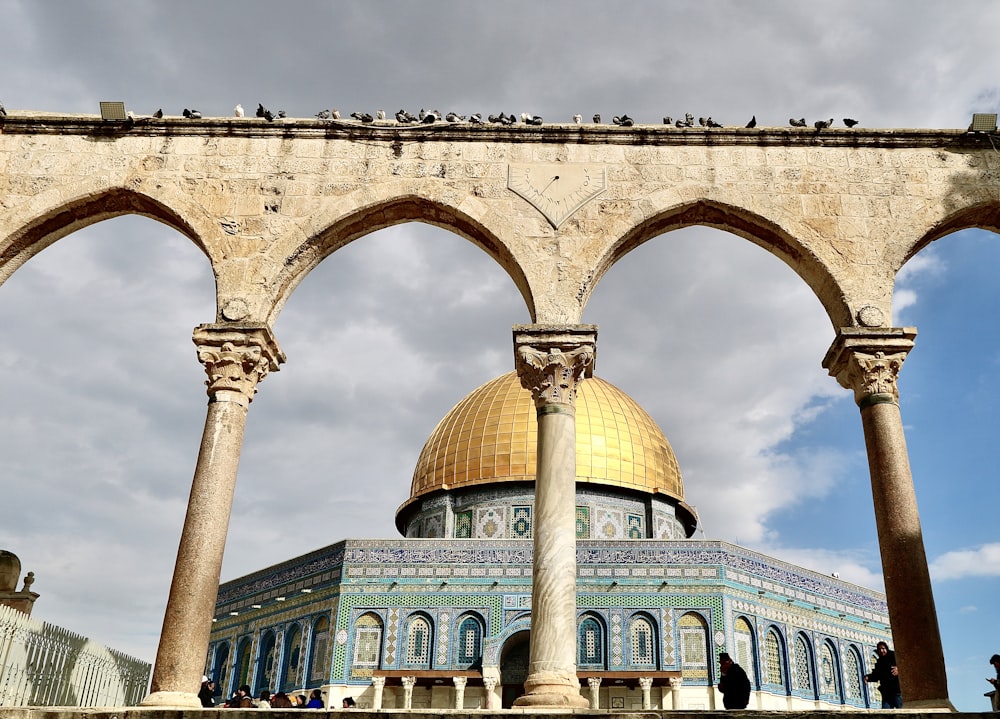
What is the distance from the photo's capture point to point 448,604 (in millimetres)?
21547

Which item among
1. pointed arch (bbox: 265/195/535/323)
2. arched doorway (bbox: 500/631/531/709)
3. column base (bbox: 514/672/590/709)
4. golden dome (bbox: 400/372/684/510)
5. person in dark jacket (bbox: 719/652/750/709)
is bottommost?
column base (bbox: 514/672/590/709)

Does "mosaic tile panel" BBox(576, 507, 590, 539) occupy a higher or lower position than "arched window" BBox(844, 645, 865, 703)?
higher

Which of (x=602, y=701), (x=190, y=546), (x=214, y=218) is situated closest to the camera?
(x=190, y=546)

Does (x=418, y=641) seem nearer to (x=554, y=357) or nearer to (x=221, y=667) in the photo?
(x=221, y=667)

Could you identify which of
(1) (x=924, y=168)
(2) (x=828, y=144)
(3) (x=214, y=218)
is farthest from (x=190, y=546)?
(1) (x=924, y=168)

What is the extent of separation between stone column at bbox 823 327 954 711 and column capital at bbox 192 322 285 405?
553 centimetres

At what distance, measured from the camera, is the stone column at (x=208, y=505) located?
23.1 ft

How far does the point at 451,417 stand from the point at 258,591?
308 inches

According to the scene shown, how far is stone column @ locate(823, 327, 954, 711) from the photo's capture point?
695 cm

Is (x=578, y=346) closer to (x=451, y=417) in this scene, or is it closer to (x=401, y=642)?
(x=401, y=642)

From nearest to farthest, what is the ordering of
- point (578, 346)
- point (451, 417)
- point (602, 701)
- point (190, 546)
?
point (190, 546) < point (578, 346) < point (602, 701) < point (451, 417)

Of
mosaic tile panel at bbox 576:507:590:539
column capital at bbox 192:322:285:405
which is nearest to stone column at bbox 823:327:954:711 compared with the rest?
column capital at bbox 192:322:285:405

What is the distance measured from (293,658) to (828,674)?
1400cm

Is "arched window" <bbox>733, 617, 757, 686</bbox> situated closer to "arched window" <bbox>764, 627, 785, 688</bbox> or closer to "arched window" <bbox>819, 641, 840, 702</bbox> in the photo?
"arched window" <bbox>764, 627, 785, 688</bbox>
